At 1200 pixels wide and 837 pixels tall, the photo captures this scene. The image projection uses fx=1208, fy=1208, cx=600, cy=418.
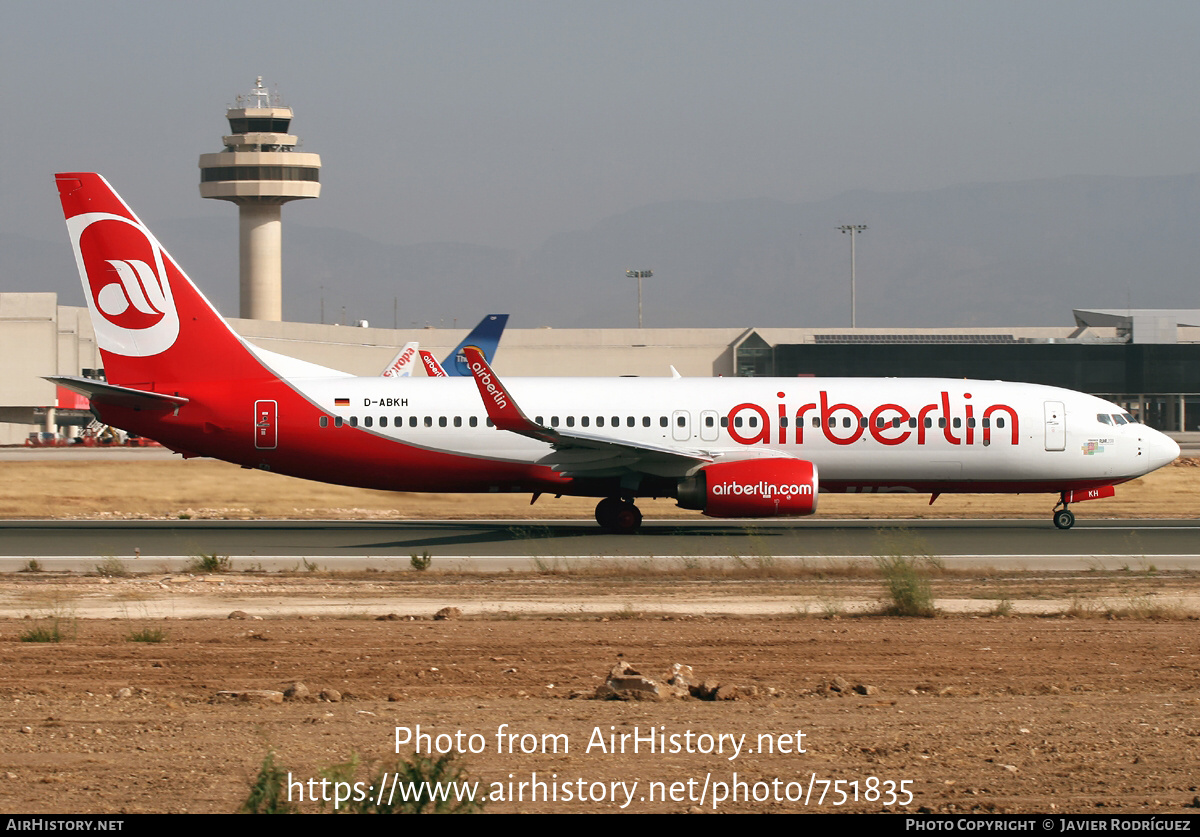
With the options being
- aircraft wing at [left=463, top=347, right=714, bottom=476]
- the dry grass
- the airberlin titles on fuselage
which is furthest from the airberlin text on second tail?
the dry grass

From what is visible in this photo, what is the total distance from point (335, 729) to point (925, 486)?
19.5 metres

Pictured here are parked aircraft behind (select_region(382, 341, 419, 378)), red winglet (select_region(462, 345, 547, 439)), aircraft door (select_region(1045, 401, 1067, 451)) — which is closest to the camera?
red winglet (select_region(462, 345, 547, 439))

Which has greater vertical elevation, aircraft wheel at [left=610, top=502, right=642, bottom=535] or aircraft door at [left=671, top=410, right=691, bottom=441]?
aircraft door at [left=671, top=410, right=691, bottom=441]

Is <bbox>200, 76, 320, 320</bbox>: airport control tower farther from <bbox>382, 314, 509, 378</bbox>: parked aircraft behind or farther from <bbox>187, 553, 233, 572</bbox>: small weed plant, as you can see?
<bbox>187, 553, 233, 572</bbox>: small weed plant

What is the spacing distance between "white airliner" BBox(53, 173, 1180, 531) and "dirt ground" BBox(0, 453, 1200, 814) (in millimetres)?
8028

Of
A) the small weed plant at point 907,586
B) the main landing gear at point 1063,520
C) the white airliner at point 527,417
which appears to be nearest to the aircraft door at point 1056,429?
the white airliner at point 527,417

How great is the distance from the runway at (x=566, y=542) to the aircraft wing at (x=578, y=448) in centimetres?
145

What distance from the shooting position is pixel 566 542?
23781mm

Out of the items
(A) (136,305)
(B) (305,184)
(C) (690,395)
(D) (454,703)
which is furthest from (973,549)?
(B) (305,184)

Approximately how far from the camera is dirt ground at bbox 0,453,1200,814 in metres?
7.38

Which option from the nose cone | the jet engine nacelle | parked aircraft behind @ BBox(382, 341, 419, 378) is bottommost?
the jet engine nacelle

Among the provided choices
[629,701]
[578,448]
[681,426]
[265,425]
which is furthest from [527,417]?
[629,701]

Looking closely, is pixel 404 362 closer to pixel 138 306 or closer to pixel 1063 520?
pixel 138 306

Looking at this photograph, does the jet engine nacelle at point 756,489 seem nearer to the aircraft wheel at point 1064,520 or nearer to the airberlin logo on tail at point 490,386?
the airberlin logo on tail at point 490,386
